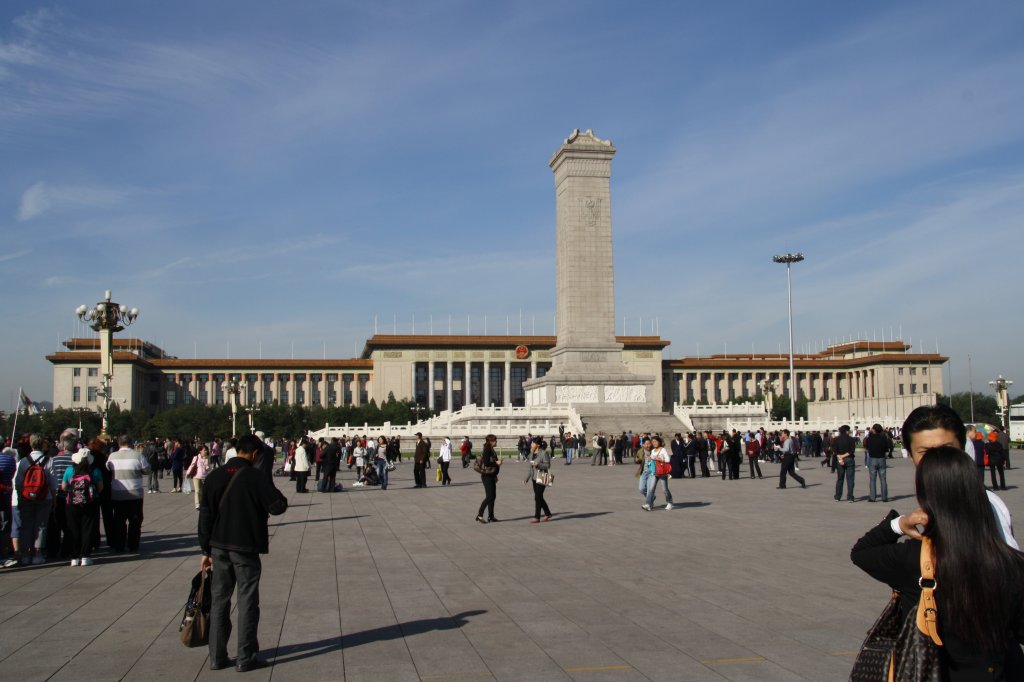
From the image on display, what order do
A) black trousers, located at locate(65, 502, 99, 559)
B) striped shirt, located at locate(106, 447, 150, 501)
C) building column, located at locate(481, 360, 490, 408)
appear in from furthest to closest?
building column, located at locate(481, 360, 490, 408), striped shirt, located at locate(106, 447, 150, 501), black trousers, located at locate(65, 502, 99, 559)

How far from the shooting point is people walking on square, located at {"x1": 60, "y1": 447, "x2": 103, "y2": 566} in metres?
12.2

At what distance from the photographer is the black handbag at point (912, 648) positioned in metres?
3.11

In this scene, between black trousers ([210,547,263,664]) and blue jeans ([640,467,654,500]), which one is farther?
blue jeans ([640,467,654,500])

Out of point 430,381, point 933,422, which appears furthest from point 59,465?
point 430,381

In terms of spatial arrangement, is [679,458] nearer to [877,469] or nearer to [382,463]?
[382,463]

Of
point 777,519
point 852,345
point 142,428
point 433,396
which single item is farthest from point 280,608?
point 852,345

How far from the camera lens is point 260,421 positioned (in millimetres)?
77312

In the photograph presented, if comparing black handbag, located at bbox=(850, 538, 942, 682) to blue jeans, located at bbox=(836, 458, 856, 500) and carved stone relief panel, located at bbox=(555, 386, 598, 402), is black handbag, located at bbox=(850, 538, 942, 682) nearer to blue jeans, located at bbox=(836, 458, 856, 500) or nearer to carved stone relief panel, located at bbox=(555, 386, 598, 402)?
blue jeans, located at bbox=(836, 458, 856, 500)

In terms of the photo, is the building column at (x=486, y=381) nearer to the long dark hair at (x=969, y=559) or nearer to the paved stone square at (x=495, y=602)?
the paved stone square at (x=495, y=602)

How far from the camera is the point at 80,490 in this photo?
12.2 meters

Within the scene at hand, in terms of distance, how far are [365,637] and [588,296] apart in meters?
51.6

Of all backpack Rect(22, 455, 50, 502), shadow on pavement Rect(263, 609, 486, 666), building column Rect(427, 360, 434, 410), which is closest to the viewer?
shadow on pavement Rect(263, 609, 486, 666)

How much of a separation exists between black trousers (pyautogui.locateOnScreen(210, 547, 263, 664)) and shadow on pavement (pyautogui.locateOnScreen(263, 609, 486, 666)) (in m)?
0.29

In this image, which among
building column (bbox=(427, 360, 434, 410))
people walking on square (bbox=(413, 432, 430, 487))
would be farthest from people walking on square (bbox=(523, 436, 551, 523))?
building column (bbox=(427, 360, 434, 410))
